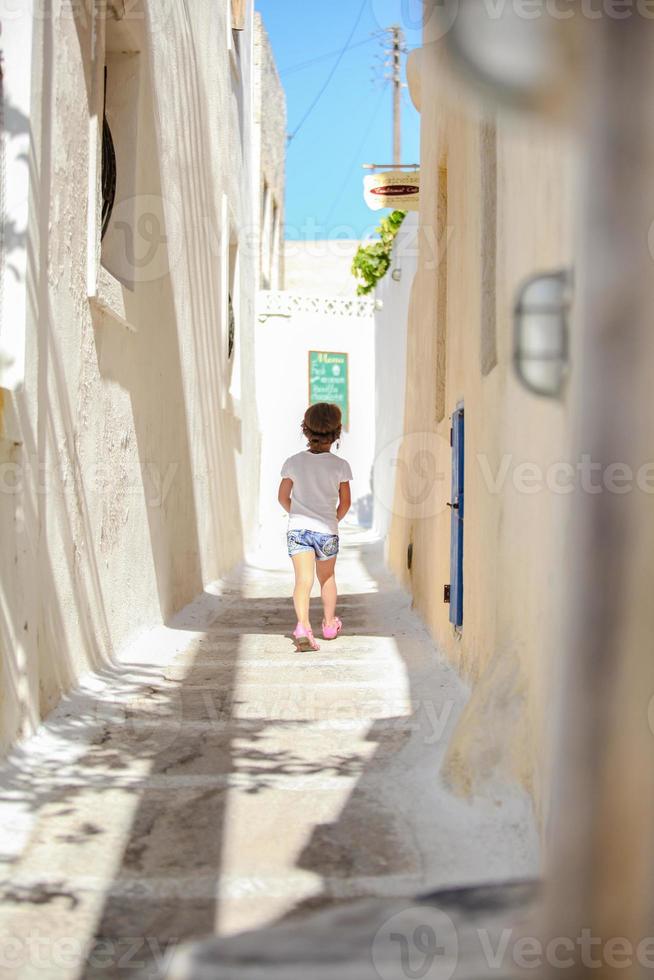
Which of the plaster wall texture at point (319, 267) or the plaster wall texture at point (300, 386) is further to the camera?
the plaster wall texture at point (319, 267)

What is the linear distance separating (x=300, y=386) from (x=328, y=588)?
14.8m

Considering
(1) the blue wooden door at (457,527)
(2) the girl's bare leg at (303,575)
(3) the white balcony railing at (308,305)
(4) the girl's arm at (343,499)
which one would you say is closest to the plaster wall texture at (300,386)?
(3) the white balcony railing at (308,305)

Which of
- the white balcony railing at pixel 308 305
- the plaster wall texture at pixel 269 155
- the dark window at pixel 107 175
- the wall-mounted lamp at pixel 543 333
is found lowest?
the white balcony railing at pixel 308 305

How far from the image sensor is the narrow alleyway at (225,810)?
275cm

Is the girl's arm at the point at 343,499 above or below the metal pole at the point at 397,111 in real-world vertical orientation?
below

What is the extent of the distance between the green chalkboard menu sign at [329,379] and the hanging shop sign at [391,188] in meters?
10.2

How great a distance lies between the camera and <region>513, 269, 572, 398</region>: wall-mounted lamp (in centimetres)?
287

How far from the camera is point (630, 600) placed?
1336 mm

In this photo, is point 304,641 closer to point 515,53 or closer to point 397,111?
point 515,53

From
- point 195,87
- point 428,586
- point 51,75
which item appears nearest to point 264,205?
point 195,87

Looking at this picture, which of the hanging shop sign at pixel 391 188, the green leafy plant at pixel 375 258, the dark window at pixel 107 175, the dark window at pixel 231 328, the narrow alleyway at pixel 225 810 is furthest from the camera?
the green leafy plant at pixel 375 258

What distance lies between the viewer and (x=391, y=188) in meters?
11.1

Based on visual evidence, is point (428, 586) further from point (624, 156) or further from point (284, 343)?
point (284, 343)

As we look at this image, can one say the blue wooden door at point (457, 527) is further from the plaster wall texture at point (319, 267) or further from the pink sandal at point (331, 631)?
the plaster wall texture at point (319, 267)
